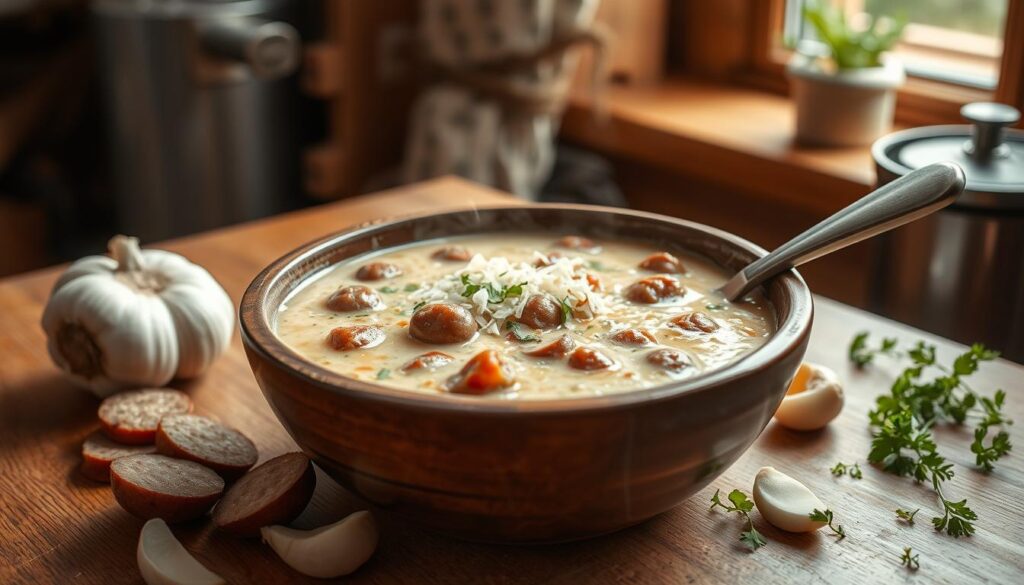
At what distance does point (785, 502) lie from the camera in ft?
3.64

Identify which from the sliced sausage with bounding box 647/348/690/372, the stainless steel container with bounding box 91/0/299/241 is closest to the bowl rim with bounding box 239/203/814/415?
the sliced sausage with bounding box 647/348/690/372

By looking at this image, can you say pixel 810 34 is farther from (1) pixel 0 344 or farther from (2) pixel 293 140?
(1) pixel 0 344

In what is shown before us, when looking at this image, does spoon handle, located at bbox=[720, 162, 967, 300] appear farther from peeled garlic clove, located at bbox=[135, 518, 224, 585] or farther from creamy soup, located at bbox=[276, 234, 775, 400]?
peeled garlic clove, located at bbox=[135, 518, 224, 585]

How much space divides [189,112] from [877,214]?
90.6 inches

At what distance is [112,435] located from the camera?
4.21 ft

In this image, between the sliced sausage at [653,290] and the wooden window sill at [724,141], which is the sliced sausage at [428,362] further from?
the wooden window sill at [724,141]

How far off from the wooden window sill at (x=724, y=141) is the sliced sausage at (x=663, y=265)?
1.17 m

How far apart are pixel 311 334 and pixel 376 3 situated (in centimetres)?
217

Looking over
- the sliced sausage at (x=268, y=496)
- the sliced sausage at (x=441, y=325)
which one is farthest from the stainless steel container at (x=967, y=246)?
the sliced sausage at (x=268, y=496)

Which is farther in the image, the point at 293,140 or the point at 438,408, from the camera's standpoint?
the point at 293,140

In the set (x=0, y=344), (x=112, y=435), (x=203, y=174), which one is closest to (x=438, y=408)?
(x=112, y=435)

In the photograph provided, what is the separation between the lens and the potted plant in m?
2.57

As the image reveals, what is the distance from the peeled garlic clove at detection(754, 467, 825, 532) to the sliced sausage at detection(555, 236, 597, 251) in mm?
444

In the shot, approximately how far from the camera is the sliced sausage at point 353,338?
45.6 inches
